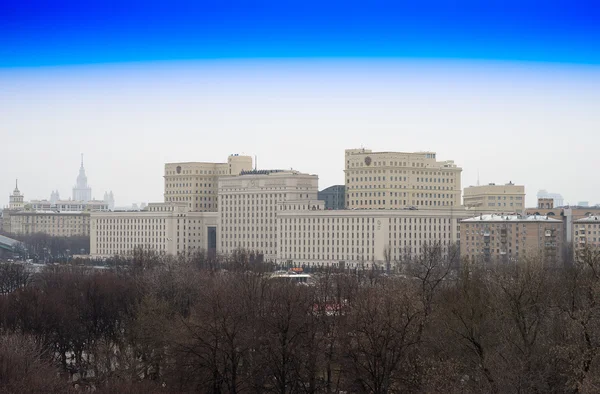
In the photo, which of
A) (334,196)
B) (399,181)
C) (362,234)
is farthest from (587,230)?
(334,196)

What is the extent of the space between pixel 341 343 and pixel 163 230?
11673 cm

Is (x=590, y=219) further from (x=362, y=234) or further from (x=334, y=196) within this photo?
(x=334, y=196)

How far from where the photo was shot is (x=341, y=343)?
204 ft

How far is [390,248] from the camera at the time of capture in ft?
493

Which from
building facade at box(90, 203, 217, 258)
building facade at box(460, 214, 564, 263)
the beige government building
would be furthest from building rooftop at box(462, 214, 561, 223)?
building facade at box(90, 203, 217, 258)

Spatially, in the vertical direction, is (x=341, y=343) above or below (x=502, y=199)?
below

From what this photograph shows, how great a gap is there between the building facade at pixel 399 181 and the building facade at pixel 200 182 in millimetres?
21953

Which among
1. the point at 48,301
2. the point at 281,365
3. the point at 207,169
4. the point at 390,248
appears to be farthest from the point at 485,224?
the point at 281,365

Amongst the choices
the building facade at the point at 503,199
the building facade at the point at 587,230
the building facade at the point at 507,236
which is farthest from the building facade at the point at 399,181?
the building facade at the point at 587,230

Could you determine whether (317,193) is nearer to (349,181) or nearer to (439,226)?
(349,181)

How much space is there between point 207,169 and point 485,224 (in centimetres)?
5395

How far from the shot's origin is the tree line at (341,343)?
176 ft

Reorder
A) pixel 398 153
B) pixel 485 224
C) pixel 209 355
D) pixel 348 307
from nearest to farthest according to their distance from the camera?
1. pixel 209 355
2. pixel 348 307
3. pixel 485 224
4. pixel 398 153

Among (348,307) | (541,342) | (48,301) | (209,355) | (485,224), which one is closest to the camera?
(541,342)
